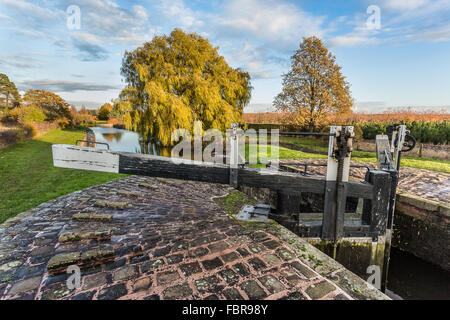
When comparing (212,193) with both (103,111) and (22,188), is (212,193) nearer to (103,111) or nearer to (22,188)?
(22,188)

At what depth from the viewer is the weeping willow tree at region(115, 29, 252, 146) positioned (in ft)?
37.4

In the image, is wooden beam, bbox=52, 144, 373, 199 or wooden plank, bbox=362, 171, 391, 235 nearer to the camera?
wooden beam, bbox=52, 144, 373, 199

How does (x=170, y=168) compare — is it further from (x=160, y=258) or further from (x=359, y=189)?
(x=359, y=189)

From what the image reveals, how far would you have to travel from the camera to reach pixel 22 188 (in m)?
6.17

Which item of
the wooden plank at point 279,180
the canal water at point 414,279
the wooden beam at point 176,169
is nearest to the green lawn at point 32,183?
the wooden beam at point 176,169

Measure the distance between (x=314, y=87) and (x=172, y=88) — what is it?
35.0 feet

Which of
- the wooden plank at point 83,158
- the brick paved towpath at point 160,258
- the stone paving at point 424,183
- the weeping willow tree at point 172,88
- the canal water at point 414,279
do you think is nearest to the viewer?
the brick paved towpath at point 160,258

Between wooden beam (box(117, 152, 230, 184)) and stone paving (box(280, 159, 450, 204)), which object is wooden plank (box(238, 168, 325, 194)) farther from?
stone paving (box(280, 159, 450, 204))

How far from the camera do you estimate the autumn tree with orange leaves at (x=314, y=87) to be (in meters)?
15.5

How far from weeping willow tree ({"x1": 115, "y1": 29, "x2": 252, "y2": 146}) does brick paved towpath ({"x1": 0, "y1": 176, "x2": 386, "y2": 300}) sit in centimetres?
835

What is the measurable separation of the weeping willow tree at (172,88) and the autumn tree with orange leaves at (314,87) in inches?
230

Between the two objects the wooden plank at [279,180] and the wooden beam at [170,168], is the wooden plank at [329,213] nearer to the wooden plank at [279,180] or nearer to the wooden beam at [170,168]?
the wooden plank at [279,180]

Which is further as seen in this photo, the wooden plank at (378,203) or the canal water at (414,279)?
the canal water at (414,279)

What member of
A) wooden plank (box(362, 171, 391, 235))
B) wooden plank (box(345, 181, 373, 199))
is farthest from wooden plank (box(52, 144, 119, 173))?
wooden plank (box(362, 171, 391, 235))
